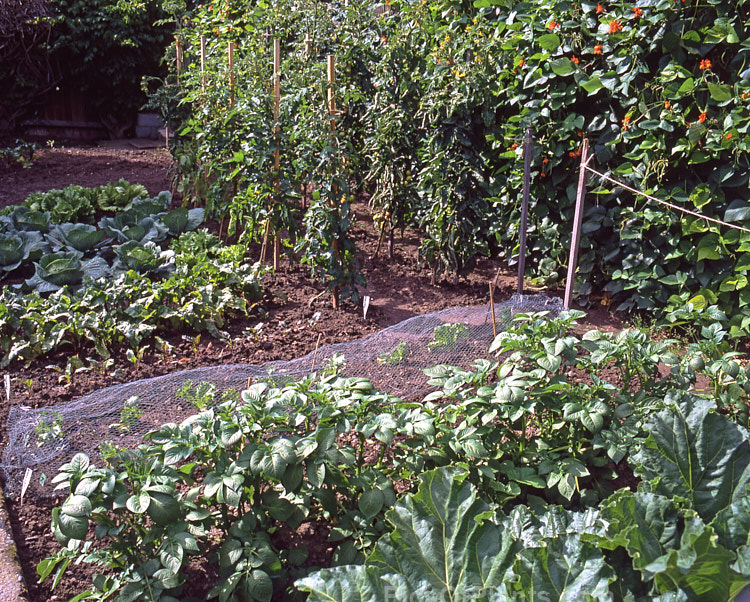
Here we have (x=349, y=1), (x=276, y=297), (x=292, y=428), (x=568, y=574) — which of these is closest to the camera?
(x=568, y=574)

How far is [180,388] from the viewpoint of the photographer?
2918 mm

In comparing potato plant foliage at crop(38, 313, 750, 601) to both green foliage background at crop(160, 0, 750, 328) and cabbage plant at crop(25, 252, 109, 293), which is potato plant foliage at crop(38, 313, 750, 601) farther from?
cabbage plant at crop(25, 252, 109, 293)

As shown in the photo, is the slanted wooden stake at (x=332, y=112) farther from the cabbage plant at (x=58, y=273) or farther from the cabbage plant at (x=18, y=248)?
the cabbage plant at (x=18, y=248)

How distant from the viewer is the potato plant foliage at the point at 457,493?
1.65 metres

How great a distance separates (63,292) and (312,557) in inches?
110

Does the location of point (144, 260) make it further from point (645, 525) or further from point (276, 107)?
point (645, 525)

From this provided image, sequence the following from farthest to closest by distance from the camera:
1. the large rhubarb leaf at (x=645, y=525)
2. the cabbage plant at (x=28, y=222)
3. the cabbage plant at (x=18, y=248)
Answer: the cabbage plant at (x=28, y=222), the cabbage plant at (x=18, y=248), the large rhubarb leaf at (x=645, y=525)

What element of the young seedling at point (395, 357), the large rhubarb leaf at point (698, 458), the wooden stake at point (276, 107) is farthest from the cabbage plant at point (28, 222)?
the large rhubarb leaf at point (698, 458)

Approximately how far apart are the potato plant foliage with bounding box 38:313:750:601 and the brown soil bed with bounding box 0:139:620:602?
1.02ft

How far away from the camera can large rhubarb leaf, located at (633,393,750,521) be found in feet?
6.30

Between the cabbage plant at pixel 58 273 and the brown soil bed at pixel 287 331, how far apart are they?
793 millimetres

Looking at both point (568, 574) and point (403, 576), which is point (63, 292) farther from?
point (568, 574)

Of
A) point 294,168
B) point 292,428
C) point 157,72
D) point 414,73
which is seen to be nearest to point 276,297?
point 294,168

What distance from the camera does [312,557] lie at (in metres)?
2.43
